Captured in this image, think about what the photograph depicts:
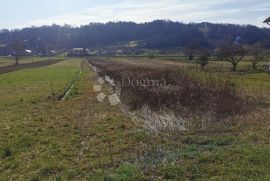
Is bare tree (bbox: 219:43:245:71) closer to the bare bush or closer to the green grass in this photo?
the green grass

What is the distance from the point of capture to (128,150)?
10.7 metres

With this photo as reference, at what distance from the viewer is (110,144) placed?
1156cm

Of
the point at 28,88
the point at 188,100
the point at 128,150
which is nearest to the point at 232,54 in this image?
the point at 28,88

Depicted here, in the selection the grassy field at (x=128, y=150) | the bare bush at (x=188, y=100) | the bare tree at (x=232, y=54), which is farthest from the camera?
the bare tree at (x=232, y=54)

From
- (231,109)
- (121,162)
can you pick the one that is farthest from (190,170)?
(231,109)

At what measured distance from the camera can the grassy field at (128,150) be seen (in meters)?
8.55

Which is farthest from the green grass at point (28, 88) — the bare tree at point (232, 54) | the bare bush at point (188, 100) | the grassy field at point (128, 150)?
the bare tree at point (232, 54)

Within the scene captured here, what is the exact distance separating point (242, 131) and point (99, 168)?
5.23m

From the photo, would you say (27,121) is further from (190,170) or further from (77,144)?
(190,170)

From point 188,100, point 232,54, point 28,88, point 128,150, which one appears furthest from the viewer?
point 232,54

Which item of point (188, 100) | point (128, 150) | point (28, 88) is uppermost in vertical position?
point (188, 100)

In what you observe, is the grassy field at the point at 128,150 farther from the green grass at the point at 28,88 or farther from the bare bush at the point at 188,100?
the green grass at the point at 28,88

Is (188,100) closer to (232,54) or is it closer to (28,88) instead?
(28,88)

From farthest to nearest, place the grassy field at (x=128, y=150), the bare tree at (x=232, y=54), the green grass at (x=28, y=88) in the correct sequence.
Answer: the bare tree at (x=232, y=54) → the green grass at (x=28, y=88) → the grassy field at (x=128, y=150)
